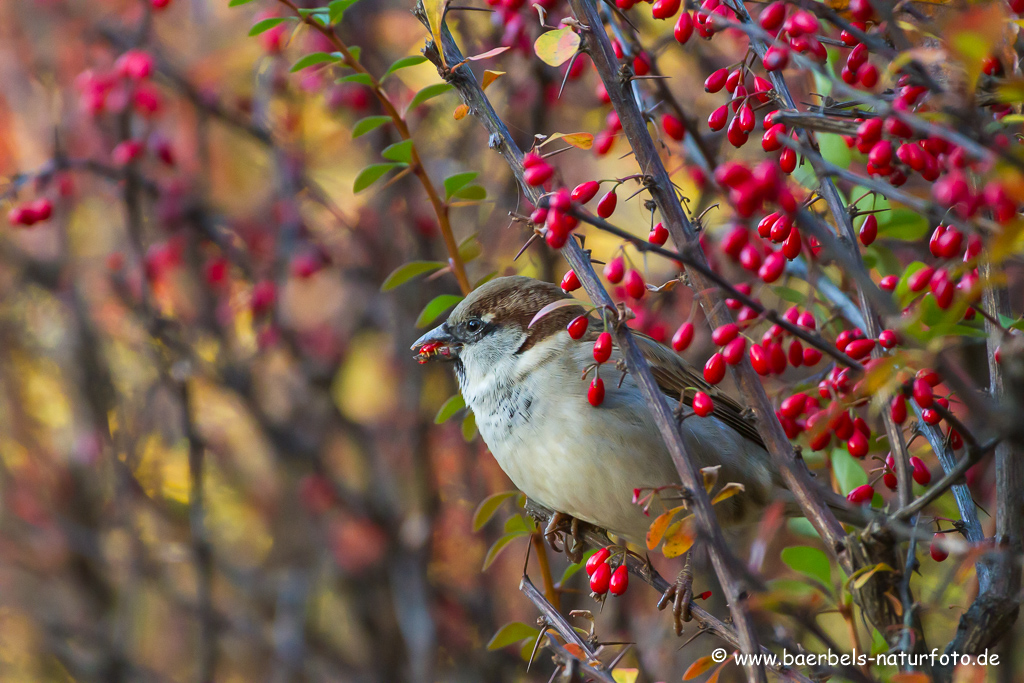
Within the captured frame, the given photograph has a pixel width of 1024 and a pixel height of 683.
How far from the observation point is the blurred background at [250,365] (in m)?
3.05

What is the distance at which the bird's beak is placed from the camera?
2.35 metres

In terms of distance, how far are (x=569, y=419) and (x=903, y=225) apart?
0.82 m

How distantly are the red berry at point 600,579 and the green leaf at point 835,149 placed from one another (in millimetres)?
987

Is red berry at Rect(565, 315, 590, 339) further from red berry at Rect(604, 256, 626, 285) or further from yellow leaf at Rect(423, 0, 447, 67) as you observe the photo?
yellow leaf at Rect(423, 0, 447, 67)

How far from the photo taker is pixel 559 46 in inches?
51.8

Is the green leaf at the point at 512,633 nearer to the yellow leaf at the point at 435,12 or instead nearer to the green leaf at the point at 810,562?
the green leaf at the point at 810,562

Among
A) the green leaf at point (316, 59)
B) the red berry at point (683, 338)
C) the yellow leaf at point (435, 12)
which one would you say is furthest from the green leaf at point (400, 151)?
the red berry at point (683, 338)

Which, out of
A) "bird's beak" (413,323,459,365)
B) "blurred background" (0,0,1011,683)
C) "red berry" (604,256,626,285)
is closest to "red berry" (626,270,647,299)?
"red berry" (604,256,626,285)

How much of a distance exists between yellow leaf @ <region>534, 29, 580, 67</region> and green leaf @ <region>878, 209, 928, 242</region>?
825mm

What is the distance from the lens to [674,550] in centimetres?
122

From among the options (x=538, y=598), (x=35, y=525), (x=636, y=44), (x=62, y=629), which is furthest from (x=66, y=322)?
(x=636, y=44)

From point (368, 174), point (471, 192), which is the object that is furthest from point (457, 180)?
point (368, 174)

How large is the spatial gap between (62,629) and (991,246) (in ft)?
12.0

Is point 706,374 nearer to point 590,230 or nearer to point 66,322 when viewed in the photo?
point 590,230
